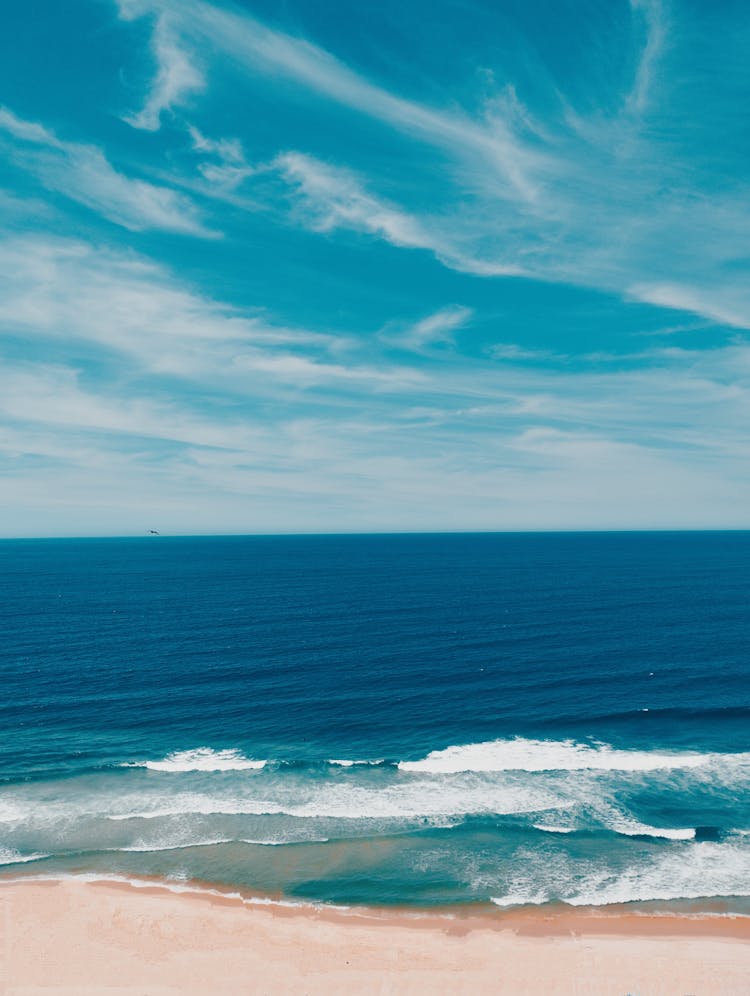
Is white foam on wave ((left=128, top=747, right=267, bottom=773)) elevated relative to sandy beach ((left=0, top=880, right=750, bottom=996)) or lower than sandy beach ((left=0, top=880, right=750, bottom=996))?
elevated

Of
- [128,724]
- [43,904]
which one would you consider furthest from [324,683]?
[43,904]

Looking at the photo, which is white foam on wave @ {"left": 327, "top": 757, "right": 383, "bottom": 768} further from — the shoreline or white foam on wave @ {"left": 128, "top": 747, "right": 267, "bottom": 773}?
the shoreline

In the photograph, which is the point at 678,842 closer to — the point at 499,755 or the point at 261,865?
the point at 499,755

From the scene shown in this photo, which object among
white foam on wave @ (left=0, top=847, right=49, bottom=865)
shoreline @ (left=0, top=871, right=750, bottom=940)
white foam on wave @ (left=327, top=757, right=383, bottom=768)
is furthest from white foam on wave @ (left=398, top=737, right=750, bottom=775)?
white foam on wave @ (left=0, top=847, right=49, bottom=865)

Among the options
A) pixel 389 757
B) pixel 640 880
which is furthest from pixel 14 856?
pixel 640 880

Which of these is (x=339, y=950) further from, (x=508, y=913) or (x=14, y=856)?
(x=14, y=856)

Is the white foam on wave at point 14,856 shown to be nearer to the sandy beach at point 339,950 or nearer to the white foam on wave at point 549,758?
the sandy beach at point 339,950
